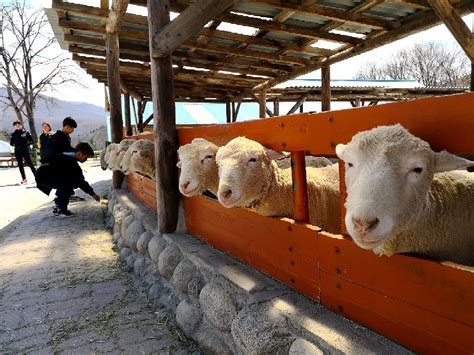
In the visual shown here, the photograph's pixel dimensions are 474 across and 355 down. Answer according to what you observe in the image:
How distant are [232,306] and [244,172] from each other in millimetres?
863

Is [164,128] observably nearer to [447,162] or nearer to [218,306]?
[218,306]

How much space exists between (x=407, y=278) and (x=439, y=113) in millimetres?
678

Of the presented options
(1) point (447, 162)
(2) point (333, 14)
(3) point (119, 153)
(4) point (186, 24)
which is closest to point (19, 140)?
(3) point (119, 153)

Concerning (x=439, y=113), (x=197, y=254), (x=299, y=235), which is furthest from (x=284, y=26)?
(x=439, y=113)

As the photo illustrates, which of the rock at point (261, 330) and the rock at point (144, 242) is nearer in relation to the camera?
the rock at point (261, 330)

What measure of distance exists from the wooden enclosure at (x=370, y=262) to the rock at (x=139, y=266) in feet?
5.97

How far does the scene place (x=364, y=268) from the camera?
1767mm

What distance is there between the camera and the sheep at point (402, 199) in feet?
4.33

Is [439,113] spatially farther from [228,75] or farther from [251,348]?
[228,75]

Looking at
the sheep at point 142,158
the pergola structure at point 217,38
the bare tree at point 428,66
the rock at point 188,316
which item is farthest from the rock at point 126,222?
the bare tree at point 428,66

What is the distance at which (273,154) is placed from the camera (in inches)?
99.0

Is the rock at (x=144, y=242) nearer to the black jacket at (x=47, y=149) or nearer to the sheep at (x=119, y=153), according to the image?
the sheep at (x=119, y=153)

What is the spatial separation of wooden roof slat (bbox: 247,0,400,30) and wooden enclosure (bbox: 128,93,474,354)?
8.56 feet

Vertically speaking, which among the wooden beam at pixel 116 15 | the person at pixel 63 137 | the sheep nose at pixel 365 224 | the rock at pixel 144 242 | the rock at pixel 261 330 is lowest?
the rock at pixel 144 242
